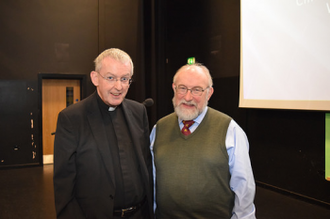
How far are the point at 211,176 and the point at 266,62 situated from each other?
293 cm

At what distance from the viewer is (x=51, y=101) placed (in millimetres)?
6895

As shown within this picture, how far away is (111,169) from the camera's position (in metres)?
1.65

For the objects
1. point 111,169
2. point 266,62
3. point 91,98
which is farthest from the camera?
point 266,62

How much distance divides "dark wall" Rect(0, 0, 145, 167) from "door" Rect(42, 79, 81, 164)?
1.00 feet

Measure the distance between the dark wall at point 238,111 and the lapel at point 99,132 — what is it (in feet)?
10.5

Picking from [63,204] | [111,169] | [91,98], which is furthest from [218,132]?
[63,204]

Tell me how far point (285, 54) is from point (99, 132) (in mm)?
3181

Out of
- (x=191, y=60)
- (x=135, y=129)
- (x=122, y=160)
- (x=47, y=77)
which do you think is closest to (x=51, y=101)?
(x=47, y=77)

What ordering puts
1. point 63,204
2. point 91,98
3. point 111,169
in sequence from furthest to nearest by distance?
point 91,98
point 111,169
point 63,204

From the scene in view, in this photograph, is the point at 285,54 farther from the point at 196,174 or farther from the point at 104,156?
the point at 104,156

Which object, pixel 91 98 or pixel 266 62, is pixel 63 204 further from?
pixel 266 62

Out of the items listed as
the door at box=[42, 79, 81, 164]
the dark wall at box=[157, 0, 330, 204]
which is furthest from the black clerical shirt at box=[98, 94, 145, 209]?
the door at box=[42, 79, 81, 164]

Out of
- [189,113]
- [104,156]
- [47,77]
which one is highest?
[47,77]

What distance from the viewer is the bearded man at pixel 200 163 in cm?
175
